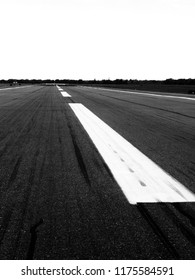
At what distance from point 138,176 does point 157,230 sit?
0.92 m

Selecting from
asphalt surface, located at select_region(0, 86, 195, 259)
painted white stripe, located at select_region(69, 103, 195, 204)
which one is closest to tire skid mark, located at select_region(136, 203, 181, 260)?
asphalt surface, located at select_region(0, 86, 195, 259)

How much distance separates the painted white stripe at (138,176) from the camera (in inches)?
82.7

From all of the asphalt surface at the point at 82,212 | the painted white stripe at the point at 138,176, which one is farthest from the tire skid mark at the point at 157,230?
the painted white stripe at the point at 138,176

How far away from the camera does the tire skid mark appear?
4.75 feet

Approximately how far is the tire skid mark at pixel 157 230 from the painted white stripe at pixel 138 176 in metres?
0.12

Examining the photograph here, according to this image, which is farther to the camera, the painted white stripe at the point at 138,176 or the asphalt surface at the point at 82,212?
the painted white stripe at the point at 138,176

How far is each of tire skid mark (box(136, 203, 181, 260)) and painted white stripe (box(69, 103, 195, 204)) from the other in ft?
0.39

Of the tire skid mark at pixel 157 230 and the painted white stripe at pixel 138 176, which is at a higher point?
the tire skid mark at pixel 157 230

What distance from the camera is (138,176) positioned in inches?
101

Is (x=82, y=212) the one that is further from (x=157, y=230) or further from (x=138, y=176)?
(x=138, y=176)

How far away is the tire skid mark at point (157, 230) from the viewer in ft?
4.75

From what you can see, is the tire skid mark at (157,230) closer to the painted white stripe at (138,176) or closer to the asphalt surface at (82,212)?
the asphalt surface at (82,212)

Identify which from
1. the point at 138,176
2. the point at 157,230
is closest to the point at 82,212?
the point at 157,230
